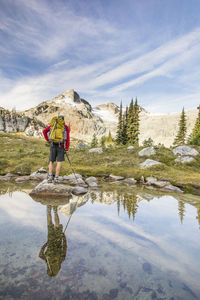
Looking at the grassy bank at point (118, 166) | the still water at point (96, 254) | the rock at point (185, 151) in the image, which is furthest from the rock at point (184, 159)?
the still water at point (96, 254)

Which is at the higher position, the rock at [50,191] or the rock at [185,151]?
the rock at [185,151]

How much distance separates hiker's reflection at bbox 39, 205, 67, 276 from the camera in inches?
129

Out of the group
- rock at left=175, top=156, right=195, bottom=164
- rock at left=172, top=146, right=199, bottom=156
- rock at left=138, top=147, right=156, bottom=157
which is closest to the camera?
rock at left=175, top=156, right=195, bottom=164

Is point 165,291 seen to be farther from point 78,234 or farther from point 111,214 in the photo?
point 111,214

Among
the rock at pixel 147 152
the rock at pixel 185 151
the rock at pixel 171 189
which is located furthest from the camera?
the rock at pixel 147 152

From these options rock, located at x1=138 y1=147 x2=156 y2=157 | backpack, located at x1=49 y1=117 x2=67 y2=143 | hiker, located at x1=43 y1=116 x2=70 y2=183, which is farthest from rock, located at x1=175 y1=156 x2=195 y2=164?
backpack, located at x1=49 y1=117 x2=67 y2=143

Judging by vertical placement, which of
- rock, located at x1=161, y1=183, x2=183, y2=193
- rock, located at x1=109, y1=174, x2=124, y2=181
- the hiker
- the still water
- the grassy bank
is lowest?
rock, located at x1=109, y1=174, x2=124, y2=181

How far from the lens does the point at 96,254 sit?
150 inches

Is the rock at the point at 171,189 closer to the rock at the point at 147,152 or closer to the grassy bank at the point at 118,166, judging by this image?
the grassy bank at the point at 118,166

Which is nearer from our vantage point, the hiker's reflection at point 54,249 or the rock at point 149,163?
the hiker's reflection at point 54,249

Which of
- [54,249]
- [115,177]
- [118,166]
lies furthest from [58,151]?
[118,166]

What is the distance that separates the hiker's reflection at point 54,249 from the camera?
3285 mm

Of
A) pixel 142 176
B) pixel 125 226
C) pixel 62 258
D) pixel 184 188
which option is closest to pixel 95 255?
pixel 62 258

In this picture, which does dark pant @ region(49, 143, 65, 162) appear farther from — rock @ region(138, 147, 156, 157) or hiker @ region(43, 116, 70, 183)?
rock @ region(138, 147, 156, 157)
